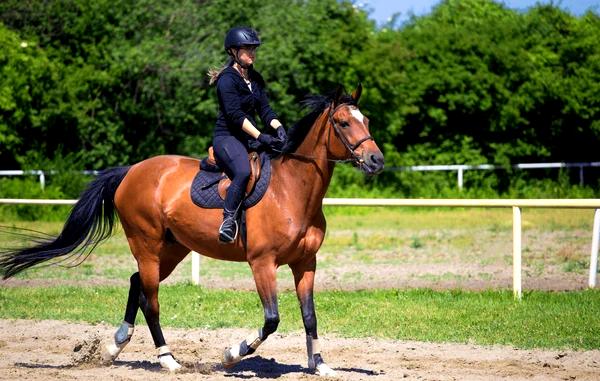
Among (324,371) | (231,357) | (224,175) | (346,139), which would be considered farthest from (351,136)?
(231,357)

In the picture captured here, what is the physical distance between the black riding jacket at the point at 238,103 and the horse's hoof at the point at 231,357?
187cm

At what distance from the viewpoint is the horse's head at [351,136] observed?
7988mm

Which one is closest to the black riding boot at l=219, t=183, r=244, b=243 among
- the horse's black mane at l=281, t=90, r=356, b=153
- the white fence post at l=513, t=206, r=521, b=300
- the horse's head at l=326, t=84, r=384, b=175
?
the horse's black mane at l=281, t=90, r=356, b=153

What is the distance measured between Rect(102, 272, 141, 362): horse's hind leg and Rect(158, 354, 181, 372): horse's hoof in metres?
0.45

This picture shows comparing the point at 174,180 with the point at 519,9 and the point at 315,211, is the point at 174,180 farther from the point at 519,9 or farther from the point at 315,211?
the point at 519,9

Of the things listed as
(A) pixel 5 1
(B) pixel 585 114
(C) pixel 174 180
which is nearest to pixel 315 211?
(C) pixel 174 180

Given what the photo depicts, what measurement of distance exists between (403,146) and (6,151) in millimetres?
13068

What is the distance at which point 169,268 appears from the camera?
31.5 feet

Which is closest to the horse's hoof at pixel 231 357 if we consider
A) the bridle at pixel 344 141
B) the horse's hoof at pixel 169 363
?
the horse's hoof at pixel 169 363

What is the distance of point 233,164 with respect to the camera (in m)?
8.56

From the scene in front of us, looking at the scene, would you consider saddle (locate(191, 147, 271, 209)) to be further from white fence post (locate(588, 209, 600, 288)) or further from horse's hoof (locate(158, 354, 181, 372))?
white fence post (locate(588, 209, 600, 288))

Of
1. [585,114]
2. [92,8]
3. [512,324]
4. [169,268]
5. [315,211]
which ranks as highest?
[92,8]

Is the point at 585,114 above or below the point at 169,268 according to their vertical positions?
above

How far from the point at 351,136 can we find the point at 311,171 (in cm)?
55
